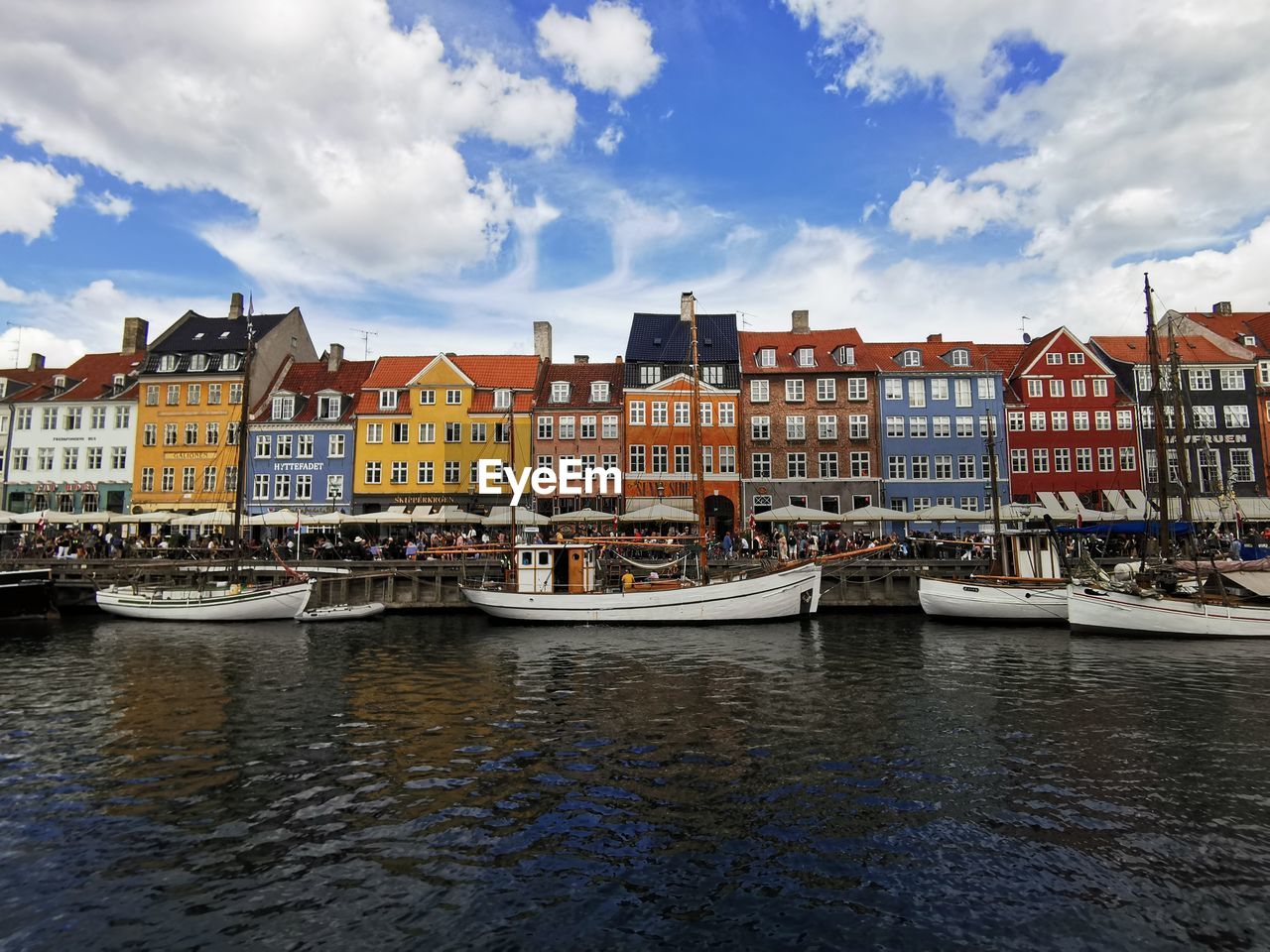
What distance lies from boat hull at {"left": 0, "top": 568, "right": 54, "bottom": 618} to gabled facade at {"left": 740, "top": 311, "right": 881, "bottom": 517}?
39903mm

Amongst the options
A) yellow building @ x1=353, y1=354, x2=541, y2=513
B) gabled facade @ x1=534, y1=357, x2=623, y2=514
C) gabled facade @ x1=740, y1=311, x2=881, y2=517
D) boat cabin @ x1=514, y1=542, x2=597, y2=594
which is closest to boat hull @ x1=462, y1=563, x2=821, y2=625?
boat cabin @ x1=514, y1=542, x2=597, y2=594

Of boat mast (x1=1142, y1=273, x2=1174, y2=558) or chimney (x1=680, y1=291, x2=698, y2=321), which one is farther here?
chimney (x1=680, y1=291, x2=698, y2=321)

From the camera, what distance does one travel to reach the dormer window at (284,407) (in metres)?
54.0

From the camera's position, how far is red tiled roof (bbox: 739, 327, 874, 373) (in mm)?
53878

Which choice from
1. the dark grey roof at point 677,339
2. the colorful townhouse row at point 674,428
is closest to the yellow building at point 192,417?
the colorful townhouse row at point 674,428

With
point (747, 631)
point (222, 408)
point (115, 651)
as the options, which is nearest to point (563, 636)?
point (747, 631)

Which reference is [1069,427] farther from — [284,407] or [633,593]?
[284,407]

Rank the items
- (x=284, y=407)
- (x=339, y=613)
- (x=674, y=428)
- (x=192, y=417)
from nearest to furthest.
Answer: (x=339, y=613), (x=674, y=428), (x=284, y=407), (x=192, y=417)

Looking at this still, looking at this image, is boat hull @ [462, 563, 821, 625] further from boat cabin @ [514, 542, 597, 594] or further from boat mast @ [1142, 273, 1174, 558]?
boat mast @ [1142, 273, 1174, 558]

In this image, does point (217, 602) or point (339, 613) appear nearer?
point (217, 602)

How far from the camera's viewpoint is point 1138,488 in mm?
52281

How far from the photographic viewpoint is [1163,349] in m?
55.4

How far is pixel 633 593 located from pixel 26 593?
1118 inches

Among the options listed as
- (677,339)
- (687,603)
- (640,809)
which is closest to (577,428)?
(677,339)
